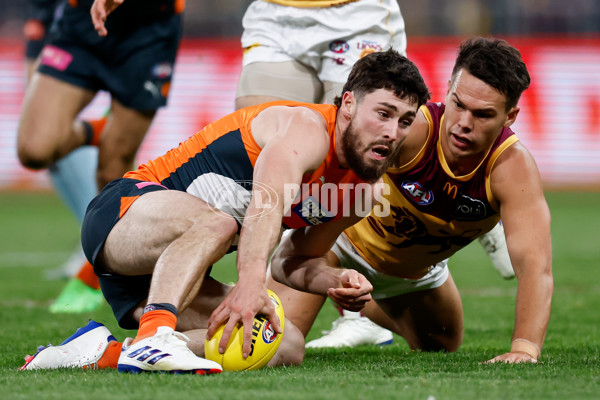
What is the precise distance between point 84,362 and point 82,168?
3893mm

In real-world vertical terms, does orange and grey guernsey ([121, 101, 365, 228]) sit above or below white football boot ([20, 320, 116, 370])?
above

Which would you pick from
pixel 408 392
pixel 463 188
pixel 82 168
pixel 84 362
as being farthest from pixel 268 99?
pixel 82 168

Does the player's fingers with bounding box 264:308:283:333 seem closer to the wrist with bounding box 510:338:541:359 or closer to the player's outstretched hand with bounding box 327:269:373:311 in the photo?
the player's outstretched hand with bounding box 327:269:373:311

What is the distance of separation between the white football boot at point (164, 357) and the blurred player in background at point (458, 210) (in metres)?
0.65

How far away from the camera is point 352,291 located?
3328 millimetres

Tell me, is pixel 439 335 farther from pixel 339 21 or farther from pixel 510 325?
pixel 339 21

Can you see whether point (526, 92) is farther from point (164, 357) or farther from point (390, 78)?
point (164, 357)

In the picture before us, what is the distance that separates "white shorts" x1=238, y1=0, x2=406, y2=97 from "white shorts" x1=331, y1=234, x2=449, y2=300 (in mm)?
961

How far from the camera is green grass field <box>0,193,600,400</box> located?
2707 mm

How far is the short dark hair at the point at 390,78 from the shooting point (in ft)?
11.3

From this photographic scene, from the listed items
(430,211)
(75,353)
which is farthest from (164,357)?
(430,211)

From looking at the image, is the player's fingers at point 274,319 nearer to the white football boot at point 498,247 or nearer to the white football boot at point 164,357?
the white football boot at point 164,357

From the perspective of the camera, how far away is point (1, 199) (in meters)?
15.5

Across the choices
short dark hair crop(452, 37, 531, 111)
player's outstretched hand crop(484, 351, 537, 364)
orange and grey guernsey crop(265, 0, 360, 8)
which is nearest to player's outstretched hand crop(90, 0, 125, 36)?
orange and grey guernsey crop(265, 0, 360, 8)
